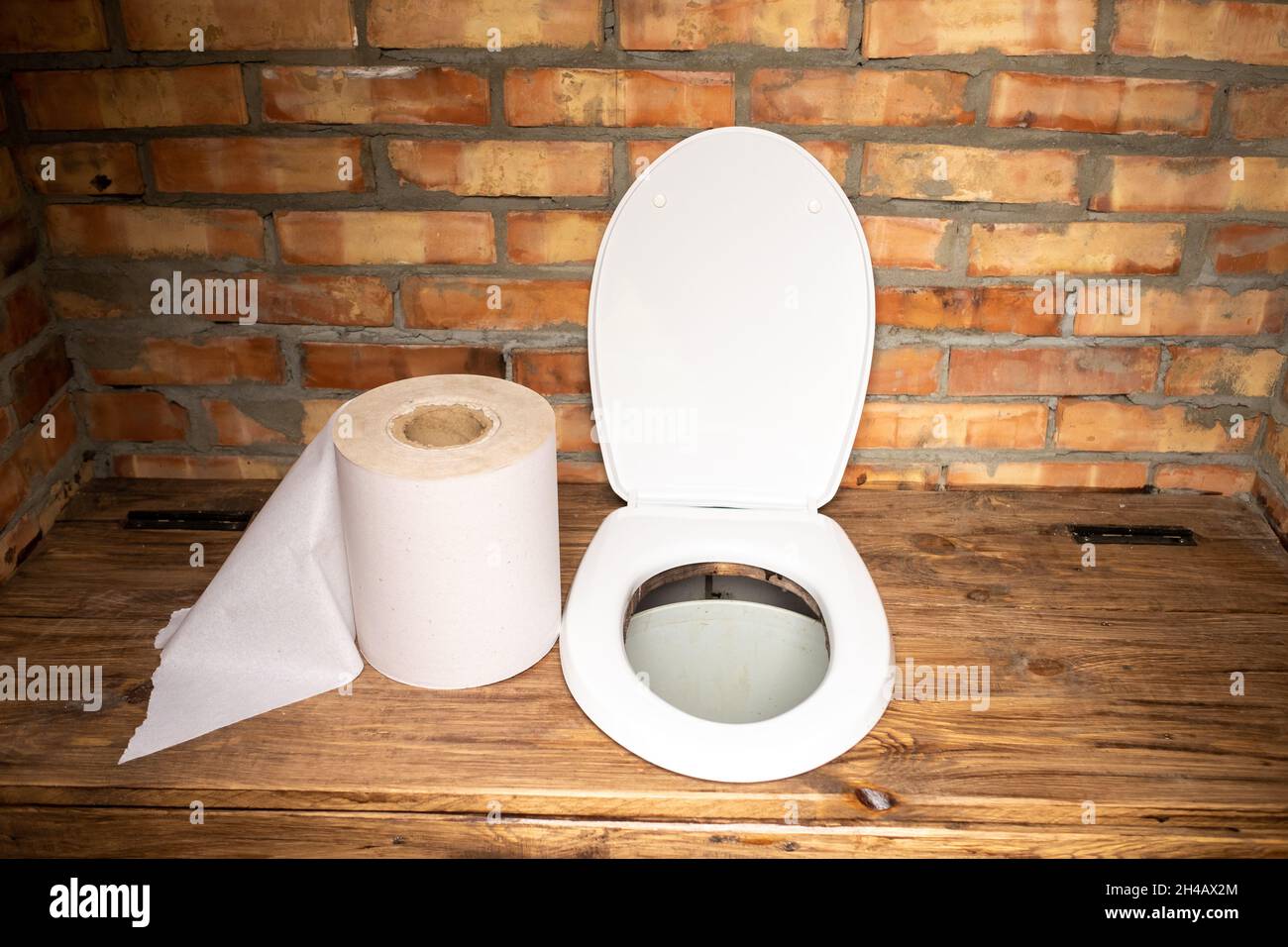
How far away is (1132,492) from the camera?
5.51ft

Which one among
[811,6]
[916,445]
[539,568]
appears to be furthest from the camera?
[916,445]

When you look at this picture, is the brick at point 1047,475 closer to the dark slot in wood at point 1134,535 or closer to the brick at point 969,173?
the dark slot in wood at point 1134,535

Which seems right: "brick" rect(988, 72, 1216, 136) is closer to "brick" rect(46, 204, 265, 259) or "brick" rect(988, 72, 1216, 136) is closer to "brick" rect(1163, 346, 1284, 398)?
"brick" rect(1163, 346, 1284, 398)

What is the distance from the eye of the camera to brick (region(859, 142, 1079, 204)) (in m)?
1.45

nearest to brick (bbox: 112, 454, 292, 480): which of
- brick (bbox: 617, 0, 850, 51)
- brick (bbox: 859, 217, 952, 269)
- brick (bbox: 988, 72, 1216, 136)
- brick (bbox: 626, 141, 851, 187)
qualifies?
brick (bbox: 626, 141, 851, 187)

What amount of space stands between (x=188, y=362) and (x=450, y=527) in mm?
720

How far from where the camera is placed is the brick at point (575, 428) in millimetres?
1631

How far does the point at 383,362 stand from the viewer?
1.60 meters

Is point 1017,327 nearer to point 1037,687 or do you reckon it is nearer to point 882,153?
point 882,153

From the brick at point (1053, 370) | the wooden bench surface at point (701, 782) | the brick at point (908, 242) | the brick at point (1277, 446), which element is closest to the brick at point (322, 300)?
the wooden bench surface at point (701, 782)

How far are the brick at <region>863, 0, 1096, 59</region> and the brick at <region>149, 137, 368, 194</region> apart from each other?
0.72 metres

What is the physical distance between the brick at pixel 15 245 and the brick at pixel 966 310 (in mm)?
1216
